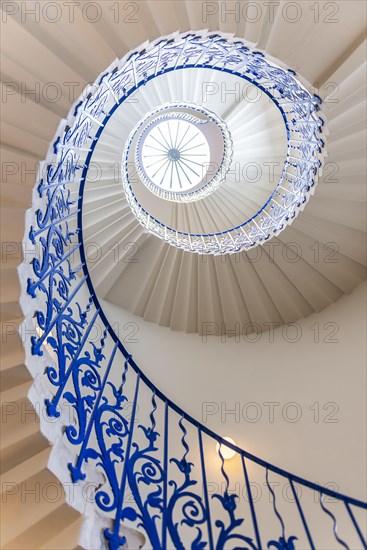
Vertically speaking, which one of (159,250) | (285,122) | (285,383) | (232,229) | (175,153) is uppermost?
(175,153)

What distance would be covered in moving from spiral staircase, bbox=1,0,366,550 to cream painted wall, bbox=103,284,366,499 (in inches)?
10.2

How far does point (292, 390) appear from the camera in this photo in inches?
251

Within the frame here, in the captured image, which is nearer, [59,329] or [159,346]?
[59,329]

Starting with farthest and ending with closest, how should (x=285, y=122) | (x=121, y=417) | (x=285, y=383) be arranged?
(x=285, y=383) → (x=285, y=122) → (x=121, y=417)

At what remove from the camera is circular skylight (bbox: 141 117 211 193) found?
36.6 feet

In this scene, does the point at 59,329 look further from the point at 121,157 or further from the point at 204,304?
the point at 121,157

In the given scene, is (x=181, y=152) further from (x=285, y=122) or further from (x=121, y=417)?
(x=121, y=417)

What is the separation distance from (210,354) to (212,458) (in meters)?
1.93

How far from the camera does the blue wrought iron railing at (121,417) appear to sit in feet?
8.38

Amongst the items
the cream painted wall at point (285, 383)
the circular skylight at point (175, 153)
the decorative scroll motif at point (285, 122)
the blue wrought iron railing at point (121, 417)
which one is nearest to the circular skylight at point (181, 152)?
the circular skylight at point (175, 153)

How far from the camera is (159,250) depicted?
23.1 ft

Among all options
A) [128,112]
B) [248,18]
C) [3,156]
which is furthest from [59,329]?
[128,112]

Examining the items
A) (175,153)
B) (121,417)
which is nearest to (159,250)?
(121,417)

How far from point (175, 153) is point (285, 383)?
7901mm
